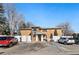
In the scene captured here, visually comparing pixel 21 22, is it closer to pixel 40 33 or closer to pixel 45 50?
pixel 40 33

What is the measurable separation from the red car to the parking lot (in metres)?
0.10

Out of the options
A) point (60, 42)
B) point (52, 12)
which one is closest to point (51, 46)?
point (60, 42)

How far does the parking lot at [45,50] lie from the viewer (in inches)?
355

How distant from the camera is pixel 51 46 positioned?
908 centimetres

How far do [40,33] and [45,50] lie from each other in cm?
41

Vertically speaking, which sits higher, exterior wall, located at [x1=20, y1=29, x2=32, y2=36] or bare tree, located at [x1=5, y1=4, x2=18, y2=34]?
bare tree, located at [x1=5, y1=4, x2=18, y2=34]

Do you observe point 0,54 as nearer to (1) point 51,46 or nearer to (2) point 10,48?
(2) point 10,48

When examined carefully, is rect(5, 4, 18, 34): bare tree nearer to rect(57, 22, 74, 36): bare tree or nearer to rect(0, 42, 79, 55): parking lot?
rect(0, 42, 79, 55): parking lot

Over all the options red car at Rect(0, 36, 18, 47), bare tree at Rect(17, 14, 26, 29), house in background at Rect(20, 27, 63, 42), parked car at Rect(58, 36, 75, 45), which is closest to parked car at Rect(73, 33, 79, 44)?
parked car at Rect(58, 36, 75, 45)

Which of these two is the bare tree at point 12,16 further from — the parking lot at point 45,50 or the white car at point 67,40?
the white car at point 67,40

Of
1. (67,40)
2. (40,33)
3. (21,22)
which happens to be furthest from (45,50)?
(21,22)

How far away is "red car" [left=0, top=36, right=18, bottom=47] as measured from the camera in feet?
29.7

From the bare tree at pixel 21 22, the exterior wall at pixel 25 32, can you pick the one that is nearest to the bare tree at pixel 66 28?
the exterior wall at pixel 25 32

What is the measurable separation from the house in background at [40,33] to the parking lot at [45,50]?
0.70 ft
